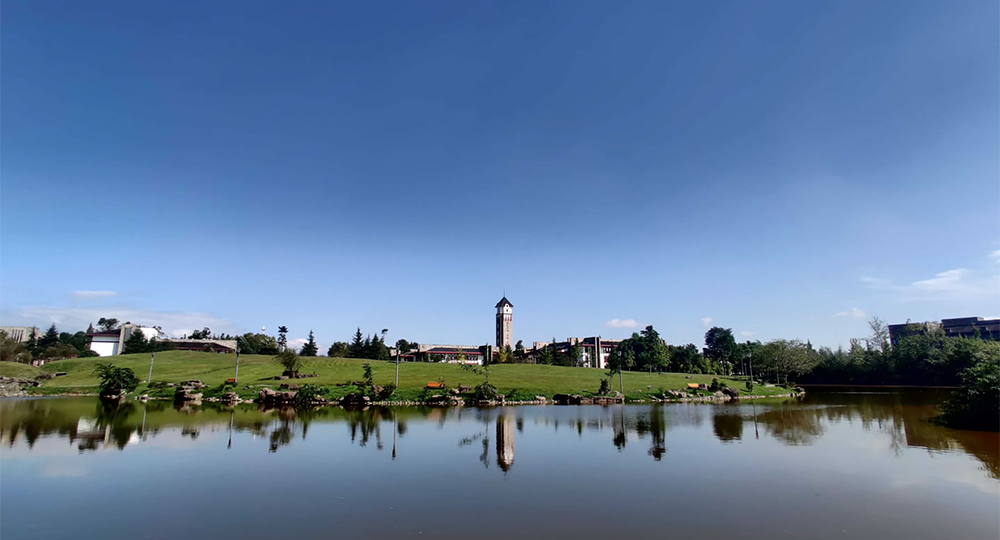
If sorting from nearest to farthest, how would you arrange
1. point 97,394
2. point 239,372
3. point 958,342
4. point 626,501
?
A: point 626,501, point 97,394, point 239,372, point 958,342

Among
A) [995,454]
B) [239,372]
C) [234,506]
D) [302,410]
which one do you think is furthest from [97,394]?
[995,454]

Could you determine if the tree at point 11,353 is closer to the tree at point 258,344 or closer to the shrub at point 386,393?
the tree at point 258,344

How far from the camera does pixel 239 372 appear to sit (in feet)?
244

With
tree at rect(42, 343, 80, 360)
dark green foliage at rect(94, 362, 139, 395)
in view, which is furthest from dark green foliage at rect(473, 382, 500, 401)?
tree at rect(42, 343, 80, 360)

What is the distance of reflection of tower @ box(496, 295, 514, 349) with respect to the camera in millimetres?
159250

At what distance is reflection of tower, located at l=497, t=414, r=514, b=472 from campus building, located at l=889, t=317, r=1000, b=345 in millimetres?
136558

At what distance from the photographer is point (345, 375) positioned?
6931 cm

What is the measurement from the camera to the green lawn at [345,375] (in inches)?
2542

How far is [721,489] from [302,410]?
40.1 meters

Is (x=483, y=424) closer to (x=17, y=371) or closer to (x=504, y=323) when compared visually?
(x=17, y=371)

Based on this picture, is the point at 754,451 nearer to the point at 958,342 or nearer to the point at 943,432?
the point at 943,432

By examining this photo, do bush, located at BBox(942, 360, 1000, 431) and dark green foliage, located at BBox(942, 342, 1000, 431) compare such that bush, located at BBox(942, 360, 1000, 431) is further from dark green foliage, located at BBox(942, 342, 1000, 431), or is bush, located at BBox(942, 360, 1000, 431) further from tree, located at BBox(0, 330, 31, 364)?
tree, located at BBox(0, 330, 31, 364)

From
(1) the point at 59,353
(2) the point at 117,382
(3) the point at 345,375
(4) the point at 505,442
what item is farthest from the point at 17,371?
(4) the point at 505,442

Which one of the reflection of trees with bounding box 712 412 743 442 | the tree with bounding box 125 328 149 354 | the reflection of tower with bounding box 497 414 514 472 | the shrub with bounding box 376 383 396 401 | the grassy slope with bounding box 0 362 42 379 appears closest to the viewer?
the reflection of tower with bounding box 497 414 514 472
